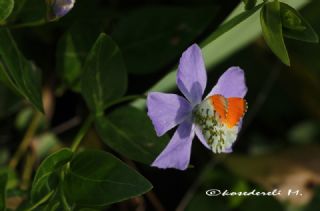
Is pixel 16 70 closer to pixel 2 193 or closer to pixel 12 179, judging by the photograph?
pixel 2 193

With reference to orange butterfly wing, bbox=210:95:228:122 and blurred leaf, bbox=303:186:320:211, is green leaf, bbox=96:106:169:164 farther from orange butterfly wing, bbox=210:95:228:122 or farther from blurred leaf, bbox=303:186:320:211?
blurred leaf, bbox=303:186:320:211

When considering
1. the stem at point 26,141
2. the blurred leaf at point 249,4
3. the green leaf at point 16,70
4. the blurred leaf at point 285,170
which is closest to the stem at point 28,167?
the stem at point 26,141

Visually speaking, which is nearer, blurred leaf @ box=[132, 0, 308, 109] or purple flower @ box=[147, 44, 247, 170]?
purple flower @ box=[147, 44, 247, 170]

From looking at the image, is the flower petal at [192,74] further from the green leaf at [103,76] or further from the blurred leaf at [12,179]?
the blurred leaf at [12,179]

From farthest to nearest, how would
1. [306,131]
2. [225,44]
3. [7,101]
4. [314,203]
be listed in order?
1. [306,131]
2. [314,203]
3. [7,101]
4. [225,44]

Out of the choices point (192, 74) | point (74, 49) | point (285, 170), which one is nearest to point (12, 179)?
point (74, 49)

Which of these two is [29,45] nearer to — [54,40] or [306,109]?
[54,40]

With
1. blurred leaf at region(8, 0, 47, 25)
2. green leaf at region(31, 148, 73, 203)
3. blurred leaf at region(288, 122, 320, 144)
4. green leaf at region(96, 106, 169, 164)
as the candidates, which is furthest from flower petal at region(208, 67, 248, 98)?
blurred leaf at region(288, 122, 320, 144)
